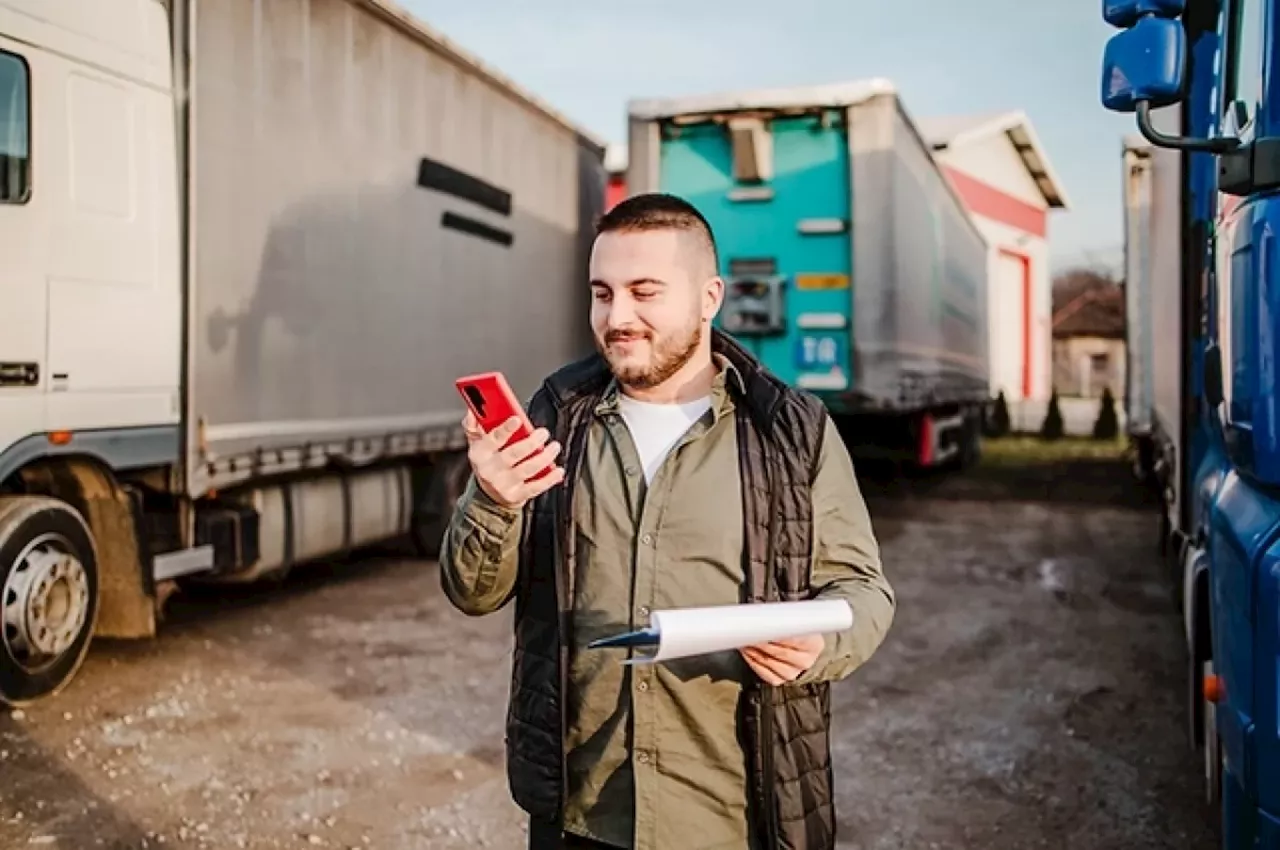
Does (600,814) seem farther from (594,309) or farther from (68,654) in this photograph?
(68,654)

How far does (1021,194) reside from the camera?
3456 centimetres

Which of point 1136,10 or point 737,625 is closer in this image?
point 737,625

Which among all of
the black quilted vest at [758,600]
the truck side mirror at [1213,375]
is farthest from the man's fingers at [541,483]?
the truck side mirror at [1213,375]

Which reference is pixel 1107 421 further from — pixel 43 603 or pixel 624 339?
pixel 624 339

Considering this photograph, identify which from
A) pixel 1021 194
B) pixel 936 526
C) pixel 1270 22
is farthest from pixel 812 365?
pixel 1021 194

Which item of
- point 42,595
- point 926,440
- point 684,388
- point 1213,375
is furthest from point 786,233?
point 684,388

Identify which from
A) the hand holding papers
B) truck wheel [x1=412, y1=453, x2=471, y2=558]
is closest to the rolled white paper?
the hand holding papers

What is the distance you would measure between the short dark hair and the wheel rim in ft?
13.6

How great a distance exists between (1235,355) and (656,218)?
1499 millimetres

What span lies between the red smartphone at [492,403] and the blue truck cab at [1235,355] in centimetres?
145

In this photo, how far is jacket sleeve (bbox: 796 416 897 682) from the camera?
1.97 m

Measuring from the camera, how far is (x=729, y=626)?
1.60 metres

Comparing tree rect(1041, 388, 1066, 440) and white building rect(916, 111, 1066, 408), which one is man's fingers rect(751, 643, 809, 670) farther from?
white building rect(916, 111, 1066, 408)

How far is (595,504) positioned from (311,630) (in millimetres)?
5332
